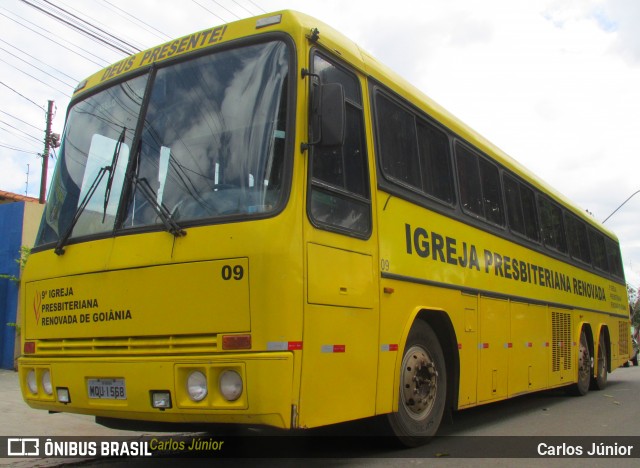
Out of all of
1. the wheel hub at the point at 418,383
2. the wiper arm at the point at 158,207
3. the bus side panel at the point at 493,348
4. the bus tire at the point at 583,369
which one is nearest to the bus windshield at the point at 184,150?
the wiper arm at the point at 158,207

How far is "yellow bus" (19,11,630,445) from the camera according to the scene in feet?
13.7

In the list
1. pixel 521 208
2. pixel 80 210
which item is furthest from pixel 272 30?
pixel 521 208

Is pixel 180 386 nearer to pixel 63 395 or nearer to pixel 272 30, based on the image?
pixel 63 395

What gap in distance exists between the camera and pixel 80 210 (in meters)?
5.10

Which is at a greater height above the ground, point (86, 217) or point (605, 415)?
point (86, 217)

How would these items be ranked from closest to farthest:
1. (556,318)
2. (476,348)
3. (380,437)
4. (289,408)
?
(289,408)
(380,437)
(476,348)
(556,318)

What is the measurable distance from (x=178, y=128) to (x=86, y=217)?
107cm

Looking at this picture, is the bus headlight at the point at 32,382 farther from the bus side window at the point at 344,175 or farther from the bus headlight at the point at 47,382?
the bus side window at the point at 344,175

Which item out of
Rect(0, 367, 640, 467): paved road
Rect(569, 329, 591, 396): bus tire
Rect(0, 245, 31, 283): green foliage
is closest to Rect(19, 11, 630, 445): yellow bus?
Rect(0, 367, 640, 467): paved road

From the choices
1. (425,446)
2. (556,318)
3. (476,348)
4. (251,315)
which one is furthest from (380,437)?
(556,318)

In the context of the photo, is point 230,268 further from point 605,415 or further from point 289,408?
point 605,415

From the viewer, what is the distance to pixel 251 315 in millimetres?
4098

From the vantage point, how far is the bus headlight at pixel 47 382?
495cm

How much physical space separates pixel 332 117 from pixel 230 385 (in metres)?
1.96
